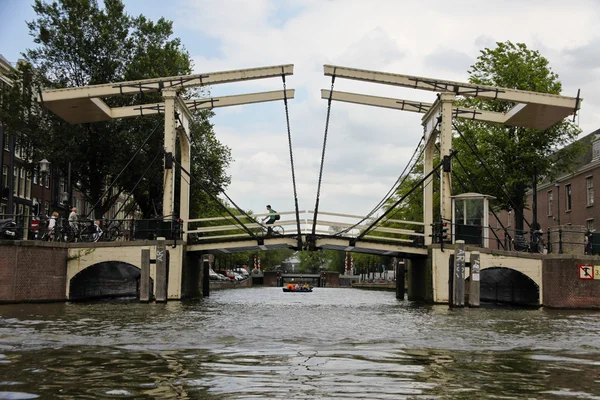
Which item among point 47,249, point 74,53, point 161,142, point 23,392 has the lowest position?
point 23,392

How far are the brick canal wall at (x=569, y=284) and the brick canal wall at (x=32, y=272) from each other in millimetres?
14286

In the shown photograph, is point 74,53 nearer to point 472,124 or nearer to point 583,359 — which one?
point 472,124

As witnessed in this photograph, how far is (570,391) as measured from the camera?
21.5 ft

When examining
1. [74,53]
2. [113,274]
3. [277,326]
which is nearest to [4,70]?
[74,53]

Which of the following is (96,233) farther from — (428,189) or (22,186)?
(22,186)

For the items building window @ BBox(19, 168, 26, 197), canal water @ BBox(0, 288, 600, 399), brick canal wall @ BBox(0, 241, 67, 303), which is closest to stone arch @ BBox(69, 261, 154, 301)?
brick canal wall @ BBox(0, 241, 67, 303)

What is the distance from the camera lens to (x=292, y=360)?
841 cm

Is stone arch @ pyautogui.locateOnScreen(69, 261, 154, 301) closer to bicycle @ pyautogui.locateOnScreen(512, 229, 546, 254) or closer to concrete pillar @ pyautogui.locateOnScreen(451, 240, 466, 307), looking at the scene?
concrete pillar @ pyautogui.locateOnScreen(451, 240, 466, 307)

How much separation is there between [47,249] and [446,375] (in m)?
17.1

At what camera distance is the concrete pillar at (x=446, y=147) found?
76.6 feet

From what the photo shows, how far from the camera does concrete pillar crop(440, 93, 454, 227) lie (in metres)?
23.4

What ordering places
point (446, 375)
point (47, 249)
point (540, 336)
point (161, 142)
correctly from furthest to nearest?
point (161, 142), point (47, 249), point (540, 336), point (446, 375)

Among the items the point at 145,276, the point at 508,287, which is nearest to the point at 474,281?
the point at 508,287

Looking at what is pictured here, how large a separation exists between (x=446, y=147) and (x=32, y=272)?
1253 cm
